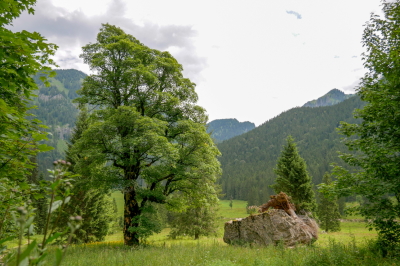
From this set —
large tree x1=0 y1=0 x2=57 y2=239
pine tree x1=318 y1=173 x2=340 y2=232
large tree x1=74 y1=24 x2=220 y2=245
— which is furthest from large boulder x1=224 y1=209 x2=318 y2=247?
pine tree x1=318 y1=173 x2=340 y2=232

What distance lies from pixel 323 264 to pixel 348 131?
5590mm

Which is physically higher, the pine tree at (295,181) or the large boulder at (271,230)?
the pine tree at (295,181)

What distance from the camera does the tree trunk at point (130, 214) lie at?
A: 41.1 feet

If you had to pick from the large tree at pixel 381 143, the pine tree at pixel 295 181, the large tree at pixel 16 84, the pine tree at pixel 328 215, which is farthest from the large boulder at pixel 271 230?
the pine tree at pixel 328 215

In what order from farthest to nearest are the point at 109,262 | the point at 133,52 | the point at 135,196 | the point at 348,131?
1. the point at 133,52
2. the point at 135,196
3. the point at 348,131
4. the point at 109,262

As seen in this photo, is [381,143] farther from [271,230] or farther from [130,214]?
[130,214]

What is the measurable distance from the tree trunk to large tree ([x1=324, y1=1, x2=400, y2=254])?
10.5 meters

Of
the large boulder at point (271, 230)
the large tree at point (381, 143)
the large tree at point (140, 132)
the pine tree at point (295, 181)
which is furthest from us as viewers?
the pine tree at point (295, 181)

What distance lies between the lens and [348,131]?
31.3 feet

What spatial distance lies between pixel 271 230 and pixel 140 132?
31.3 feet

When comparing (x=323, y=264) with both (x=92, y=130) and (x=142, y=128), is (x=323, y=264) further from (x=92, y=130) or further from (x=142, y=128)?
(x=92, y=130)

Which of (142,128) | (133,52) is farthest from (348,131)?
(133,52)

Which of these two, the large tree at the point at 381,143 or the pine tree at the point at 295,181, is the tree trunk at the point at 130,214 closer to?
the large tree at the point at 381,143

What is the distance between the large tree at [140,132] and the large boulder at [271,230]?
337 centimetres
